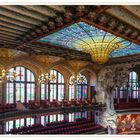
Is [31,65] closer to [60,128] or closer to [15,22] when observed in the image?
[60,128]

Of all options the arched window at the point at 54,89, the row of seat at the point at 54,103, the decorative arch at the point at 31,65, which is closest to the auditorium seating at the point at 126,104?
the row of seat at the point at 54,103

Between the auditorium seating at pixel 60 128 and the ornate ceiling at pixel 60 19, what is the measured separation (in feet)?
17.6

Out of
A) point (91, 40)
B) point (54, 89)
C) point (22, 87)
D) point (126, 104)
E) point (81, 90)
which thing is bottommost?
point (126, 104)

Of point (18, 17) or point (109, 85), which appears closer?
point (18, 17)

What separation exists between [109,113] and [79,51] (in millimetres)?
6330

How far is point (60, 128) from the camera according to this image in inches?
580

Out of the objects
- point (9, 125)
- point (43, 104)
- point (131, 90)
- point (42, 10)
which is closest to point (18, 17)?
point (42, 10)

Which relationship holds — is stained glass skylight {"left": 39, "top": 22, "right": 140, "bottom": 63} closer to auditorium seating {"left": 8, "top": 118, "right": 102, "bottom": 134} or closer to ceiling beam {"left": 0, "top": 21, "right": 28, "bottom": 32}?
ceiling beam {"left": 0, "top": 21, "right": 28, "bottom": 32}

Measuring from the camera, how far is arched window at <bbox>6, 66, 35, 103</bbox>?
51.5ft

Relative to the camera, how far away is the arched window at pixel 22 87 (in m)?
15.7

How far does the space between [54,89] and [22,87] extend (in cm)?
270

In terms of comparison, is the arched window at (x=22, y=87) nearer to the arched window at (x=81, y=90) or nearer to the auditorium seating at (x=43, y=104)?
the auditorium seating at (x=43, y=104)

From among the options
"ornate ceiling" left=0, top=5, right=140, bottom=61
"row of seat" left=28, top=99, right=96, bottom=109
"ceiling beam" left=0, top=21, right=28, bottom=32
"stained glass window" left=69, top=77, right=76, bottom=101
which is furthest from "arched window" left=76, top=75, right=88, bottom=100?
"ceiling beam" left=0, top=21, right=28, bottom=32
